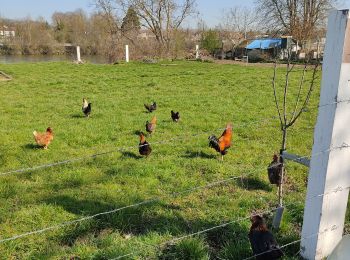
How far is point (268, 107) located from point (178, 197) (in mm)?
5968

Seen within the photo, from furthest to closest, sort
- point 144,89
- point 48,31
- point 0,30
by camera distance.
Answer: point 48,31 < point 0,30 < point 144,89

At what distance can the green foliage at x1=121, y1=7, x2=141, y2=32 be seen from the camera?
108 ft

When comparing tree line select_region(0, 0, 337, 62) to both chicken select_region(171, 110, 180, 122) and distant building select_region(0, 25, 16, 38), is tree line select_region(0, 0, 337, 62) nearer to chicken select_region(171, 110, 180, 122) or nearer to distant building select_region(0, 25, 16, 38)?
distant building select_region(0, 25, 16, 38)

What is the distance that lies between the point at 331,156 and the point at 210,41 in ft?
108

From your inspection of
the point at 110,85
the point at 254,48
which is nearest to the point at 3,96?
the point at 110,85

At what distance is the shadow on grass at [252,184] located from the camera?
4.23 meters

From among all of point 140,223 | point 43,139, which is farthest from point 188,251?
point 43,139

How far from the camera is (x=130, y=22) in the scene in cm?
3316

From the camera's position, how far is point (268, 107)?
30.3ft

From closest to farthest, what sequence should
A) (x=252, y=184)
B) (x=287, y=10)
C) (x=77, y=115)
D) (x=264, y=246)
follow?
(x=264, y=246) < (x=252, y=184) < (x=77, y=115) < (x=287, y=10)

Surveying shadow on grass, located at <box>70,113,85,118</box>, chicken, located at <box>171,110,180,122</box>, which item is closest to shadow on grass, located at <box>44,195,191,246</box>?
chicken, located at <box>171,110,180,122</box>

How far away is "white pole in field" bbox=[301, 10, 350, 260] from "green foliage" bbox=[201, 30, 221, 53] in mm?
32360

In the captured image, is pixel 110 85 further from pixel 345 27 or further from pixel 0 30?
pixel 0 30

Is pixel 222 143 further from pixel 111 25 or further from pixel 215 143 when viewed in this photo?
pixel 111 25
